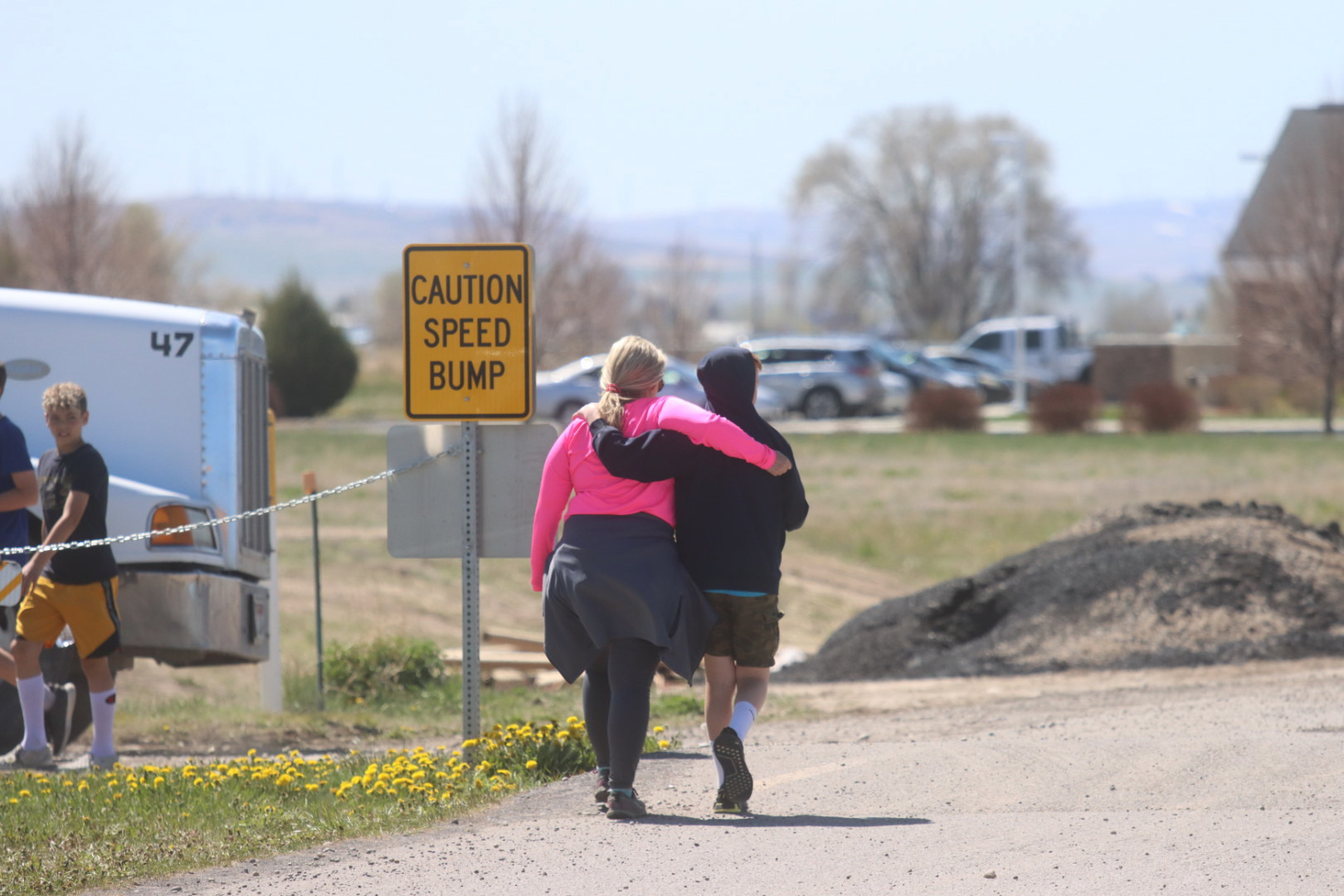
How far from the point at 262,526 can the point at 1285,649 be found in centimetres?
650

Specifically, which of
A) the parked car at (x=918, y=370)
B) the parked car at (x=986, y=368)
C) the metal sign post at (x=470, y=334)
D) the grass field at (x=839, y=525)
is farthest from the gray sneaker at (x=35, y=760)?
the parked car at (x=986, y=368)

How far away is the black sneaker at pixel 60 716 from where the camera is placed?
7980 mm

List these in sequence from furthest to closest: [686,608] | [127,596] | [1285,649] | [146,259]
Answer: [146,259] < [1285,649] < [127,596] < [686,608]

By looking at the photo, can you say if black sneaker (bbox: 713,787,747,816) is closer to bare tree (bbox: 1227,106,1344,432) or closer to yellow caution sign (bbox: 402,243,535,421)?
yellow caution sign (bbox: 402,243,535,421)

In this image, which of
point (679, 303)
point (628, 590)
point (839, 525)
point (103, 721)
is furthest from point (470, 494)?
point (679, 303)

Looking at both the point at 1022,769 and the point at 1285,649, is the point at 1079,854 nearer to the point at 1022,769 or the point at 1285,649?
the point at 1022,769

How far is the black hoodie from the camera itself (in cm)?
562

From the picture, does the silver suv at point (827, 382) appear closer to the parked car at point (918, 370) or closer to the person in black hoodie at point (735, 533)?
the parked car at point (918, 370)

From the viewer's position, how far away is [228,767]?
665 centimetres

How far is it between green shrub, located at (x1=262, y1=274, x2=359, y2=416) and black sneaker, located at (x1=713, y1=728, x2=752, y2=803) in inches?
1364

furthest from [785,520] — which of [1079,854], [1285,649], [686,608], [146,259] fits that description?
[146,259]

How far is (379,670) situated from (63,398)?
4.19m

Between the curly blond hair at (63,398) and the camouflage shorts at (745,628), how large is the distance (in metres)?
3.08

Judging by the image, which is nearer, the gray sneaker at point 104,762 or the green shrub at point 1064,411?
the gray sneaker at point 104,762
